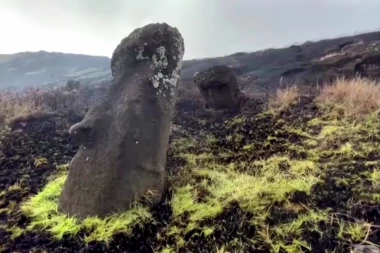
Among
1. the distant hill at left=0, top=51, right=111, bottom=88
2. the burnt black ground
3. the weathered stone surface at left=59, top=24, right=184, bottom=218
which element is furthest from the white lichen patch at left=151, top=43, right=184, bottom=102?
the distant hill at left=0, top=51, right=111, bottom=88

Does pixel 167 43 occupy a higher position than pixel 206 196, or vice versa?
pixel 167 43

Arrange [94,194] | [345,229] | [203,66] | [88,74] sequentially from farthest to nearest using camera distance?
[88,74]
[203,66]
[94,194]
[345,229]

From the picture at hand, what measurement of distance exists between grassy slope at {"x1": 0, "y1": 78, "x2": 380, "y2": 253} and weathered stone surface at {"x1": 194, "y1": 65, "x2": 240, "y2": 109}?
3.09 m

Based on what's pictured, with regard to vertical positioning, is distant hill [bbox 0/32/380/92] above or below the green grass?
above

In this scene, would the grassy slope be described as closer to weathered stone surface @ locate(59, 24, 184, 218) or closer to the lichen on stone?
weathered stone surface @ locate(59, 24, 184, 218)

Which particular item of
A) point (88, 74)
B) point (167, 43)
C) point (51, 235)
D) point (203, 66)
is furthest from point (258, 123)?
point (88, 74)

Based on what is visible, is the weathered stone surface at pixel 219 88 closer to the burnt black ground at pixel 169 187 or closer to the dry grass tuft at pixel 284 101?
the burnt black ground at pixel 169 187

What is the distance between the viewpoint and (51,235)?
3330mm

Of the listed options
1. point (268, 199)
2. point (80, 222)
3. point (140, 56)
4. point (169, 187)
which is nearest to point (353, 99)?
point (268, 199)

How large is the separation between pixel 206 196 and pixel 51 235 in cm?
145

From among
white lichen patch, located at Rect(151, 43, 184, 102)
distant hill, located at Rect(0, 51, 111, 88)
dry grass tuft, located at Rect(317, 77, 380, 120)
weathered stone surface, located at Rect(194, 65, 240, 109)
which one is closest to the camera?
white lichen patch, located at Rect(151, 43, 184, 102)

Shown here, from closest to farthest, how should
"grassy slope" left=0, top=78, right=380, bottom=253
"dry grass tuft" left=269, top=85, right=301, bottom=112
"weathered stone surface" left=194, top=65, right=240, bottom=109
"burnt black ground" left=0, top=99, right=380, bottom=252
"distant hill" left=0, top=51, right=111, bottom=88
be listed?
1. "grassy slope" left=0, top=78, right=380, bottom=253
2. "burnt black ground" left=0, top=99, right=380, bottom=252
3. "dry grass tuft" left=269, top=85, right=301, bottom=112
4. "weathered stone surface" left=194, top=65, right=240, bottom=109
5. "distant hill" left=0, top=51, right=111, bottom=88

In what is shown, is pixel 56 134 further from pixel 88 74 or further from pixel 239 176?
pixel 88 74

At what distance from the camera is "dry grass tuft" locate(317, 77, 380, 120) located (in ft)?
18.0
